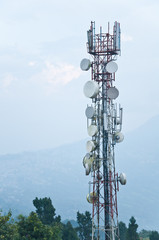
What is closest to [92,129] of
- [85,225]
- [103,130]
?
[103,130]

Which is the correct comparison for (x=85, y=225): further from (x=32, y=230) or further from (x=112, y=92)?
(x=112, y=92)

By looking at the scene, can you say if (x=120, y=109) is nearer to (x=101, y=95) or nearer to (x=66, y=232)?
(x=101, y=95)

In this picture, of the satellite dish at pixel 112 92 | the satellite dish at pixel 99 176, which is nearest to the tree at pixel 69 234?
the satellite dish at pixel 99 176

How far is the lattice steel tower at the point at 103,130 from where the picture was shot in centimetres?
2477

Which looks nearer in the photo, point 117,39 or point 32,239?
point 117,39

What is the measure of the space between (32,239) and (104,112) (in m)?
9.88

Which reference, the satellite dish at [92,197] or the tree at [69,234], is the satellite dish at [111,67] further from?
the tree at [69,234]

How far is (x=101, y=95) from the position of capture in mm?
25375

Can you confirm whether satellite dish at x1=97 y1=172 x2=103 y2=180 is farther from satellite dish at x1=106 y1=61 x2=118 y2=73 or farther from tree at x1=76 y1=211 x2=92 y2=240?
tree at x1=76 y1=211 x2=92 y2=240

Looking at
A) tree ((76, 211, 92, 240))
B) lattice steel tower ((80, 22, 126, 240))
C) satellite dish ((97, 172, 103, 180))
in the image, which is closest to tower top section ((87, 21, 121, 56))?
lattice steel tower ((80, 22, 126, 240))

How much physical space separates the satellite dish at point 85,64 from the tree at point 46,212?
97.9 ft

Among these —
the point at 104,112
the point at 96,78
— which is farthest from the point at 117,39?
the point at 104,112

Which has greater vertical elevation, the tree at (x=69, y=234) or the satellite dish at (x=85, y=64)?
the satellite dish at (x=85, y=64)

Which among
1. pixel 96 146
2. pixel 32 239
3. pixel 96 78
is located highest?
pixel 96 78
